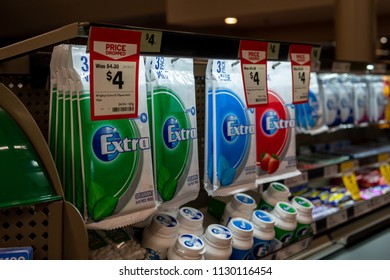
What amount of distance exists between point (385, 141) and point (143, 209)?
2.62m

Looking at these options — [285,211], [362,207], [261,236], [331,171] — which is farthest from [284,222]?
[362,207]

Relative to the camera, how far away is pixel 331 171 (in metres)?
2.45

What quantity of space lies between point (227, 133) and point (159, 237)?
1.26 ft

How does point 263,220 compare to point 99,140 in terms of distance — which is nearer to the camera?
point 99,140

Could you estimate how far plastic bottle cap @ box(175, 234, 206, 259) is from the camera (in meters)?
1.27

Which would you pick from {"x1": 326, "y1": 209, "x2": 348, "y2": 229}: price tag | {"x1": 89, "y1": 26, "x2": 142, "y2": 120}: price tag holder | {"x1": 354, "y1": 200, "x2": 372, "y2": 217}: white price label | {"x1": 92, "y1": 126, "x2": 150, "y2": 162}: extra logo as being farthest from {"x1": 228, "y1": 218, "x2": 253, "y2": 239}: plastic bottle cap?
{"x1": 354, "y1": 200, "x2": 372, "y2": 217}: white price label

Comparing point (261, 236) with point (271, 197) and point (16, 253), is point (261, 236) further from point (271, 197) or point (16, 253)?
point (16, 253)

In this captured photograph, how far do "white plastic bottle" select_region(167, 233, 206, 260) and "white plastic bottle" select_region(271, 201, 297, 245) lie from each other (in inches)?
14.9

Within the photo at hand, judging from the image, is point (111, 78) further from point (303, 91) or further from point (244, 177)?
point (303, 91)

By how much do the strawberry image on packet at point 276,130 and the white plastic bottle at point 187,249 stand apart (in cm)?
38

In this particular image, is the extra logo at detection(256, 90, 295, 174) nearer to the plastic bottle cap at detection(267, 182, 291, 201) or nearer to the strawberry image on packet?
the strawberry image on packet

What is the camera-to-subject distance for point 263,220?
153 centimetres

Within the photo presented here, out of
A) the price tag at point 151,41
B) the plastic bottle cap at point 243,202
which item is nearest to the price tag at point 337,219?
the plastic bottle cap at point 243,202
